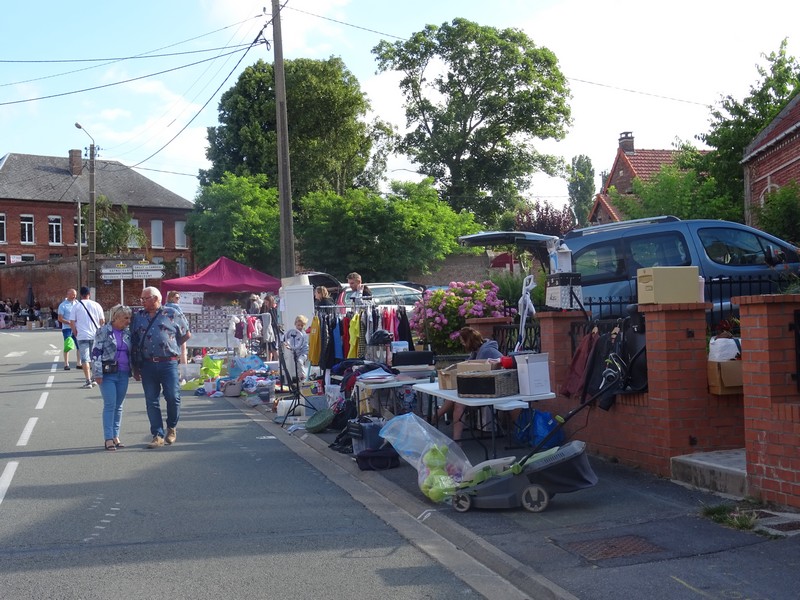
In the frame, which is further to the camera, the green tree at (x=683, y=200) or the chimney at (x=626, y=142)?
the chimney at (x=626, y=142)

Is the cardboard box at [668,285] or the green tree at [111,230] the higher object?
the green tree at [111,230]

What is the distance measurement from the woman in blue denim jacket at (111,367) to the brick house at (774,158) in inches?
585

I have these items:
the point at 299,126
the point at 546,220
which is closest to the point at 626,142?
the point at 546,220

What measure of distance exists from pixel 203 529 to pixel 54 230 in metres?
66.7

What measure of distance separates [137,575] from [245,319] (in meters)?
15.2

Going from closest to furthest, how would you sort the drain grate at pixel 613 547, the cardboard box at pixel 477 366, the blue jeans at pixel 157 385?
the drain grate at pixel 613 547 → the cardboard box at pixel 477 366 → the blue jeans at pixel 157 385

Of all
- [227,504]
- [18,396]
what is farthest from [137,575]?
[18,396]

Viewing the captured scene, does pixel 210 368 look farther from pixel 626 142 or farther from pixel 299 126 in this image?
pixel 626 142

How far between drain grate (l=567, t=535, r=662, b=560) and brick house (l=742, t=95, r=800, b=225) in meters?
15.3

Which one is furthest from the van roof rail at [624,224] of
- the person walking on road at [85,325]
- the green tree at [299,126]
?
the green tree at [299,126]

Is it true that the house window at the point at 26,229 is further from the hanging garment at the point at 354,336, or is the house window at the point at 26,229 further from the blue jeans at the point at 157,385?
the blue jeans at the point at 157,385

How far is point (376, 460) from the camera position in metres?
9.10

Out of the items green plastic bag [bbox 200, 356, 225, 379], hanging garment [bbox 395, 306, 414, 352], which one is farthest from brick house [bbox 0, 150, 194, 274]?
hanging garment [bbox 395, 306, 414, 352]

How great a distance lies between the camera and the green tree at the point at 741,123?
25.8m
